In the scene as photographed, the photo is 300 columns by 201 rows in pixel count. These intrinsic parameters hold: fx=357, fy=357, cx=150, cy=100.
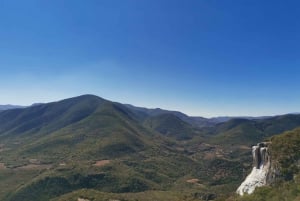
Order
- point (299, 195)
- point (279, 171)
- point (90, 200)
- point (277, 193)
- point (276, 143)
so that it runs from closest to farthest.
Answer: point (299, 195) → point (277, 193) → point (279, 171) → point (276, 143) → point (90, 200)

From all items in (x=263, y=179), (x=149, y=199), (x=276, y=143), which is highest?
(x=276, y=143)

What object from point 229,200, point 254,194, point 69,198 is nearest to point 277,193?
point 254,194

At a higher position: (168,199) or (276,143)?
(276,143)

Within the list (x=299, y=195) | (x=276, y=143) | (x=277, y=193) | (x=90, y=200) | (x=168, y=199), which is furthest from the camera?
(x=168, y=199)

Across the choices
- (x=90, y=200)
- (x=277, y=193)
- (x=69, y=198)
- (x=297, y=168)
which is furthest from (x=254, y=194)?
(x=69, y=198)

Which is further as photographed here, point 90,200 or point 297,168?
point 90,200

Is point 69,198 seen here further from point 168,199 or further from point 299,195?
point 299,195

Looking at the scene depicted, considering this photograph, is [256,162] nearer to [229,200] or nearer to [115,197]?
[229,200]
